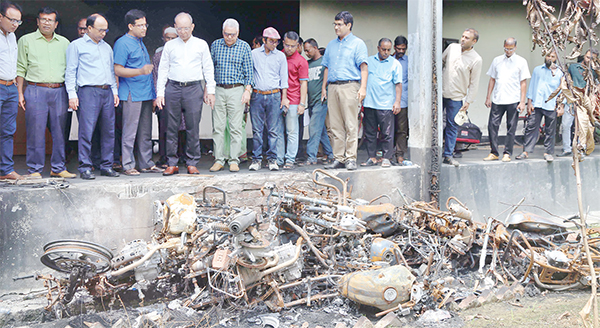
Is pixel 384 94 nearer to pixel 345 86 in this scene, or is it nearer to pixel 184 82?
pixel 345 86

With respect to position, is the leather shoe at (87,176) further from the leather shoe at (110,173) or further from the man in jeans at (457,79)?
the man in jeans at (457,79)

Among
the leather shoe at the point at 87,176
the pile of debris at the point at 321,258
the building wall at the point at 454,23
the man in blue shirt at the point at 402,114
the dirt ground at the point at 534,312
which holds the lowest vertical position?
the dirt ground at the point at 534,312

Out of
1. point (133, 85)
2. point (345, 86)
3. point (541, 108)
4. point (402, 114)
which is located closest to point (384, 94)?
point (402, 114)

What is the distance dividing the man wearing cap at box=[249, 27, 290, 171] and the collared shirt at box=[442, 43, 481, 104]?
2.81 m

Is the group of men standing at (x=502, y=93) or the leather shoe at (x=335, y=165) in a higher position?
the group of men standing at (x=502, y=93)

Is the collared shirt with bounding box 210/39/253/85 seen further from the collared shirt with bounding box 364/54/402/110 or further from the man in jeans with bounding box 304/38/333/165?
the collared shirt with bounding box 364/54/402/110

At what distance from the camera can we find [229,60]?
23.2 ft

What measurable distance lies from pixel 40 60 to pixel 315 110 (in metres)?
4.15

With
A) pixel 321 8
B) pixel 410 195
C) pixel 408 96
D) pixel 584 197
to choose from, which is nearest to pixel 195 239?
pixel 410 195

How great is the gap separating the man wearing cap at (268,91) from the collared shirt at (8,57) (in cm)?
320

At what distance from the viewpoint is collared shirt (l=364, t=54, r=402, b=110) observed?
782 cm

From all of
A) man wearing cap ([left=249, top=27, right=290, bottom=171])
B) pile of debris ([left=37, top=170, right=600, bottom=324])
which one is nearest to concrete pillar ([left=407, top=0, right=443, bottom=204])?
pile of debris ([left=37, top=170, right=600, bottom=324])

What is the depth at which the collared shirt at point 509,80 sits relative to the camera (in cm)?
846

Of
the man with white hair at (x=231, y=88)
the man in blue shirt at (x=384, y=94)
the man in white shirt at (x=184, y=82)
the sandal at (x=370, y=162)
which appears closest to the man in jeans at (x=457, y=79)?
the man in blue shirt at (x=384, y=94)
